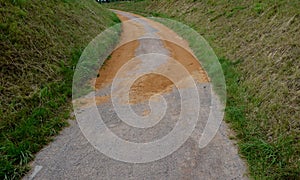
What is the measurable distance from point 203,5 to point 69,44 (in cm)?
1179

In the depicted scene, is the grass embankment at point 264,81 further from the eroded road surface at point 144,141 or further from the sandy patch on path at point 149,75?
the sandy patch on path at point 149,75

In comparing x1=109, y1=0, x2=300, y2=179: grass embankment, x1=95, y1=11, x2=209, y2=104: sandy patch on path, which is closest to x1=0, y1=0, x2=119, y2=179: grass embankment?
x1=95, y1=11, x2=209, y2=104: sandy patch on path

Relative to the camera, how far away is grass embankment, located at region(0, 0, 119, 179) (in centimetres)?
504

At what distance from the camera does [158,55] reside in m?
11.1

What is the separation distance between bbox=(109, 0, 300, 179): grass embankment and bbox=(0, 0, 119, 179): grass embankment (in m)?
4.00

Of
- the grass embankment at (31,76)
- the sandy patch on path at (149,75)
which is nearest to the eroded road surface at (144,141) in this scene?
the sandy patch on path at (149,75)

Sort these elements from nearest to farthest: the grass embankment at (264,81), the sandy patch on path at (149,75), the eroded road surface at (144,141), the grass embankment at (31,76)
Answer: the eroded road surface at (144,141) < the grass embankment at (264,81) < the grass embankment at (31,76) < the sandy patch on path at (149,75)

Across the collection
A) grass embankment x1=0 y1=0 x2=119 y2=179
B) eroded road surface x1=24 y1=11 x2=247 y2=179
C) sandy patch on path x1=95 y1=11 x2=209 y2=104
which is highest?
grass embankment x1=0 y1=0 x2=119 y2=179

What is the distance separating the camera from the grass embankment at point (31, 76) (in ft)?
16.5

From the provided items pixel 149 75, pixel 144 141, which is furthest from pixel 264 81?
pixel 149 75

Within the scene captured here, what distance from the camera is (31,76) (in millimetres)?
6848

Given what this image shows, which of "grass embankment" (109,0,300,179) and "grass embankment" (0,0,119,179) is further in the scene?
"grass embankment" (0,0,119,179)

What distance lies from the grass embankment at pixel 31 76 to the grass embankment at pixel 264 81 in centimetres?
400

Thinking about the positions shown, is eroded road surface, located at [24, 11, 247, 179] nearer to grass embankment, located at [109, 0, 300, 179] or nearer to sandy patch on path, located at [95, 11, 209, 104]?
sandy patch on path, located at [95, 11, 209, 104]
